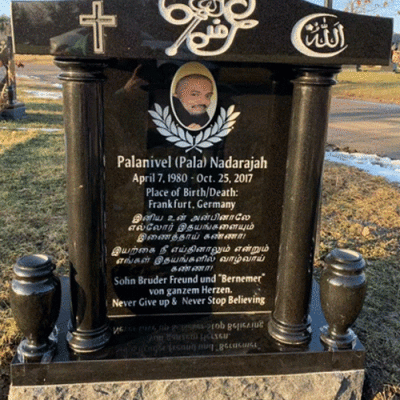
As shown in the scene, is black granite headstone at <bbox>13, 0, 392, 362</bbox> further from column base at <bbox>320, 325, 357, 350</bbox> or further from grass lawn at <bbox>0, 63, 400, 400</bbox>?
grass lawn at <bbox>0, 63, 400, 400</bbox>

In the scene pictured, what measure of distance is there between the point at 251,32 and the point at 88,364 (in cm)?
185

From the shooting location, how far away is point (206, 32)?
2.23 m

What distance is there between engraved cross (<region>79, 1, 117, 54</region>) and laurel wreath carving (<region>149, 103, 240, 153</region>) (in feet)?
1.87

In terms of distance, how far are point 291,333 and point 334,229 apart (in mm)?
2808

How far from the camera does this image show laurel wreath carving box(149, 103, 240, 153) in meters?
2.67

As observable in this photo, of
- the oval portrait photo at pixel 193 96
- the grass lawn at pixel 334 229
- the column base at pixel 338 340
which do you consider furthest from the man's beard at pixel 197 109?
the grass lawn at pixel 334 229

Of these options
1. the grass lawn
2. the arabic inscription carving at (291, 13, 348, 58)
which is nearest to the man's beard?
the arabic inscription carving at (291, 13, 348, 58)

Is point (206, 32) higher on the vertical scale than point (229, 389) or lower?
higher

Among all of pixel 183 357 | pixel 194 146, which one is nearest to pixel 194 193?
pixel 194 146

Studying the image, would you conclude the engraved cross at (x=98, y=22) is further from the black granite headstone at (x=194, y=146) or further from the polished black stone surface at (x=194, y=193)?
the polished black stone surface at (x=194, y=193)

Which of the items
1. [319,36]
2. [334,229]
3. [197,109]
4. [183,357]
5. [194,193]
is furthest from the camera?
[334,229]

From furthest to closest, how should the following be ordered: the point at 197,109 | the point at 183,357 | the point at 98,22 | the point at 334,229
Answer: the point at 334,229 → the point at 197,109 → the point at 183,357 → the point at 98,22

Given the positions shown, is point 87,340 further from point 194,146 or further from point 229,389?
point 194,146

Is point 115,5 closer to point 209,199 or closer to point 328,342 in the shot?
point 209,199
